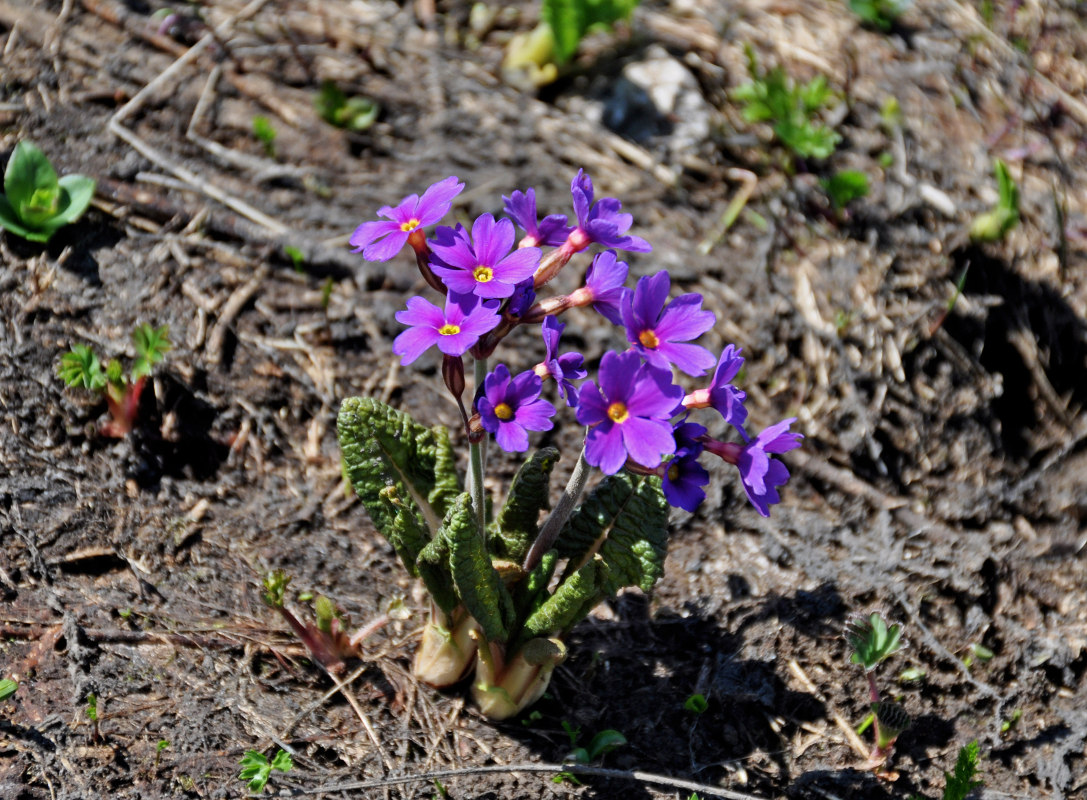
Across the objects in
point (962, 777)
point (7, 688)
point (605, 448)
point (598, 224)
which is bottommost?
point (7, 688)

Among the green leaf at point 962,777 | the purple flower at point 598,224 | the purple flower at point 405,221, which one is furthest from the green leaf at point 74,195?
the green leaf at point 962,777

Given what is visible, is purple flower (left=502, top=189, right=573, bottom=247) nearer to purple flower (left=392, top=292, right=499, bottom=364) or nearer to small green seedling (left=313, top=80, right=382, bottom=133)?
purple flower (left=392, top=292, right=499, bottom=364)

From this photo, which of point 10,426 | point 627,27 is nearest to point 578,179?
point 10,426

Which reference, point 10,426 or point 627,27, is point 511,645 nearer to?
point 10,426

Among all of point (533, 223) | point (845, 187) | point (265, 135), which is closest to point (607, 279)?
point (533, 223)

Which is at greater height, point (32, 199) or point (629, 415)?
point (629, 415)

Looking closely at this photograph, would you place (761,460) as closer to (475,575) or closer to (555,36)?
(475,575)
